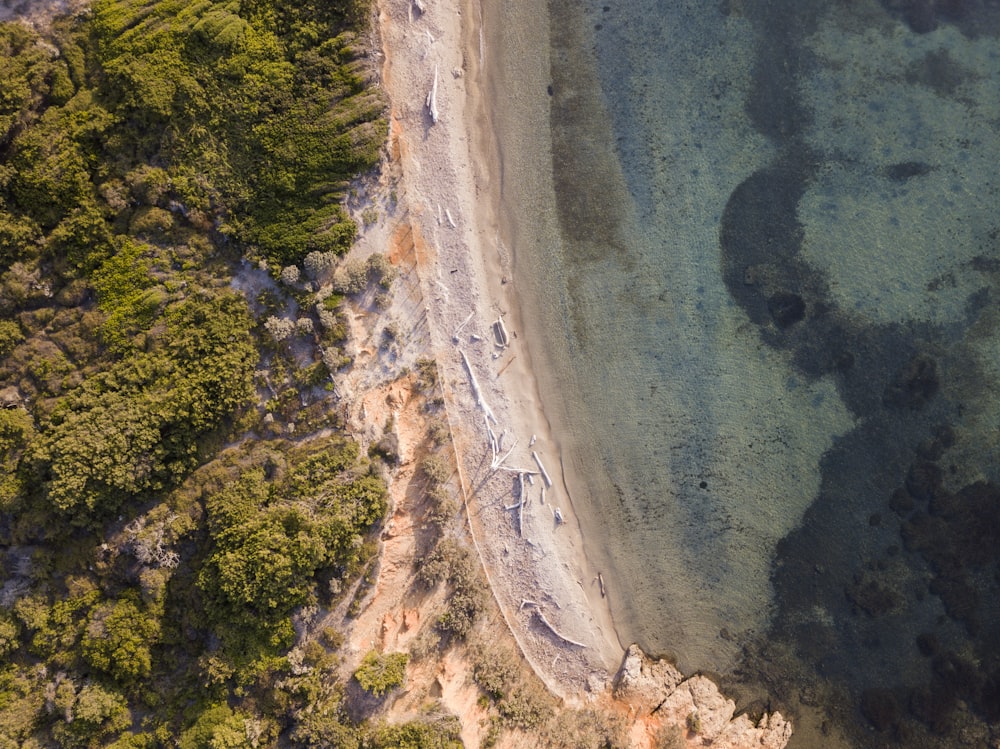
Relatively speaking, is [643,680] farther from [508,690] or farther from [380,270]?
[380,270]

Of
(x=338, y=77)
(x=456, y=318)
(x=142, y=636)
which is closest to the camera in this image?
(x=142, y=636)

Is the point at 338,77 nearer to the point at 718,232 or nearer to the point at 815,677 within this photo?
the point at 718,232

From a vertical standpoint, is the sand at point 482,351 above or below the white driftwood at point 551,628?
above

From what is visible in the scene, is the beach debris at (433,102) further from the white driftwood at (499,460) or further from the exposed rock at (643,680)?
the exposed rock at (643,680)

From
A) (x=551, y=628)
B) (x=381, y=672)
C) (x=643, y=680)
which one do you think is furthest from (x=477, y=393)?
(x=643, y=680)

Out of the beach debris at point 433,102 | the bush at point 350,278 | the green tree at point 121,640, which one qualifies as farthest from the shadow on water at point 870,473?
the green tree at point 121,640

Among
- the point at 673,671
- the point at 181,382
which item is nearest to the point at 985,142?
the point at 673,671
